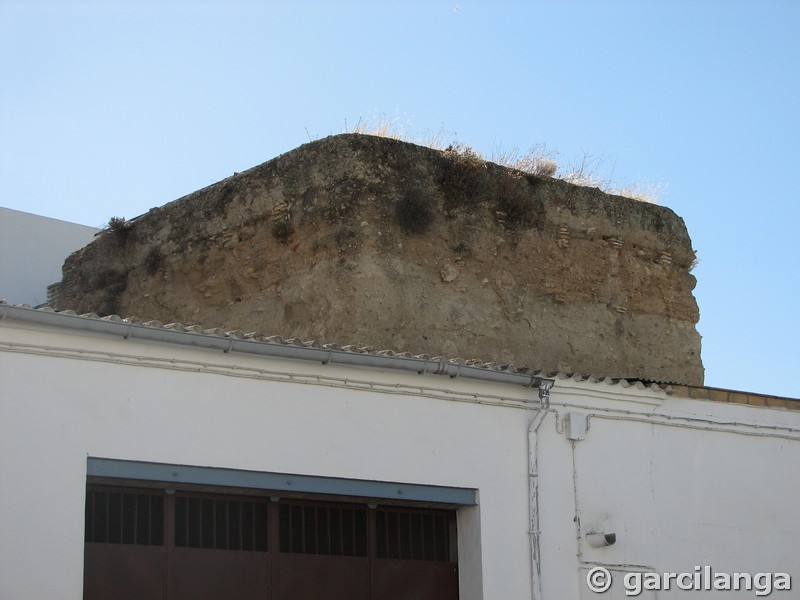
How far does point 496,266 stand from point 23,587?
7737 millimetres

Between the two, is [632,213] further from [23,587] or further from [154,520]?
[23,587]

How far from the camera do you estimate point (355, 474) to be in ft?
32.0

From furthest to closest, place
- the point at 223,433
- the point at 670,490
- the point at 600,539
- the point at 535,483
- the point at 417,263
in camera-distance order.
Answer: the point at 417,263, the point at 670,490, the point at 600,539, the point at 535,483, the point at 223,433

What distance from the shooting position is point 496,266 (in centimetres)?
1444

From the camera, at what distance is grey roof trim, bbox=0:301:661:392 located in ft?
28.2

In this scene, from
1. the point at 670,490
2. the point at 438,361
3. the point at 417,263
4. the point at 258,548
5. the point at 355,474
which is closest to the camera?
the point at 258,548

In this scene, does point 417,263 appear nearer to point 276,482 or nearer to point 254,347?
point 254,347

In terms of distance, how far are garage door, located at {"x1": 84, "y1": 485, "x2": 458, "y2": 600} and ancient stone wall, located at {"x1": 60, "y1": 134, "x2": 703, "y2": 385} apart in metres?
3.30

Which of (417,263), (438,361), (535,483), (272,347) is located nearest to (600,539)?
(535,483)

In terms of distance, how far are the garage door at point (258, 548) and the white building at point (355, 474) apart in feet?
0.05

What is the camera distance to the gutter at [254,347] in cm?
855

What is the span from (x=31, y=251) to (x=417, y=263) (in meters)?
8.47

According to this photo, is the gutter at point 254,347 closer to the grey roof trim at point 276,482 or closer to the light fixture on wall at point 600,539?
the grey roof trim at point 276,482

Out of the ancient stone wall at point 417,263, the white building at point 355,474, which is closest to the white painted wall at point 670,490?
the white building at point 355,474
